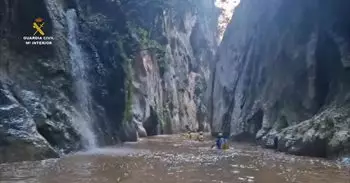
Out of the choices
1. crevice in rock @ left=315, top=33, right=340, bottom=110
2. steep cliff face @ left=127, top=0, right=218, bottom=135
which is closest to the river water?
crevice in rock @ left=315, top=33, right=340, bottom=110

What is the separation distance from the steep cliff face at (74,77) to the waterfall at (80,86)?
0.05m

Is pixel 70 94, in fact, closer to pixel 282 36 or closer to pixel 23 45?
pixel 23 45

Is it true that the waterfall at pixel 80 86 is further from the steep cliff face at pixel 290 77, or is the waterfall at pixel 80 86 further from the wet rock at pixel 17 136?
the steep cliff face at pixel 290 77

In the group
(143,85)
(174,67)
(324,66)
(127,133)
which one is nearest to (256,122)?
(324,66)

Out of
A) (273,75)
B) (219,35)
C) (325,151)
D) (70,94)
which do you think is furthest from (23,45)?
(219,35)

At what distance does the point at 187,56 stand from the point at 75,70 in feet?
113

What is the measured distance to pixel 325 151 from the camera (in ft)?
42.8

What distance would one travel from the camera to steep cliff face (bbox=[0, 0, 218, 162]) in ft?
41.1

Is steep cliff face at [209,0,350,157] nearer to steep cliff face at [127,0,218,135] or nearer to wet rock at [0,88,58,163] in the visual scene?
steep cliff face at [127,0,218,135]
